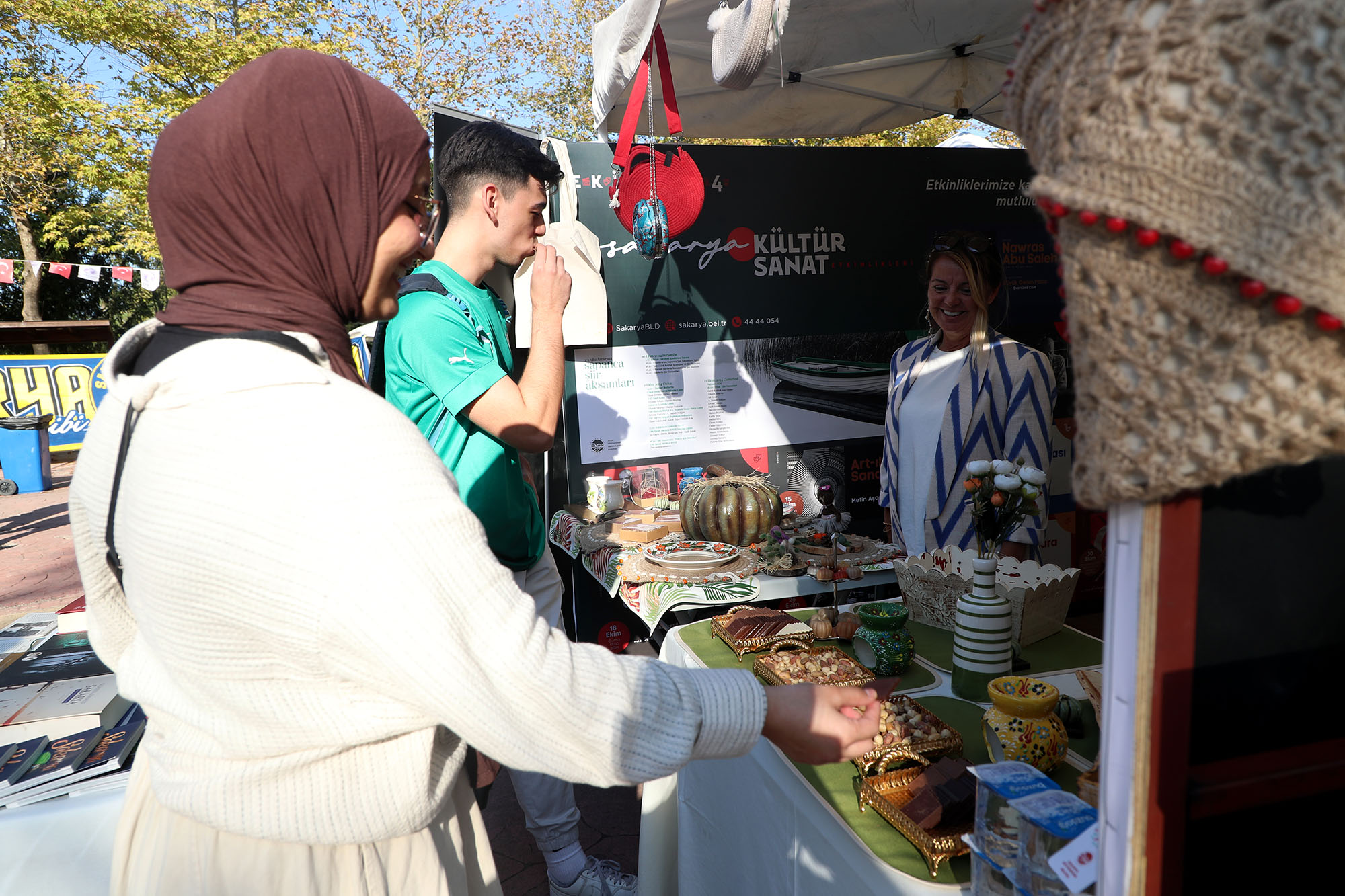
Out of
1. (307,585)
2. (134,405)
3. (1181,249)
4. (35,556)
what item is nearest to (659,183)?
(134,405)

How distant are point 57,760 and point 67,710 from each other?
0.21 metres

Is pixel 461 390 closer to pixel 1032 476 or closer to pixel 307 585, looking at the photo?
pixel 307 585

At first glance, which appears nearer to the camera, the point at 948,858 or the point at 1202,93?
the point at 1202,93

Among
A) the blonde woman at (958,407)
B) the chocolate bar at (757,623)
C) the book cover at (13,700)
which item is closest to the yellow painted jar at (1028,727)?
the chocolate bar at (757,623)

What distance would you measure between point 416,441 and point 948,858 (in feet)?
3.24

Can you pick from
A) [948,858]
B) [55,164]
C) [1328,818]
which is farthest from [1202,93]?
[55,164]

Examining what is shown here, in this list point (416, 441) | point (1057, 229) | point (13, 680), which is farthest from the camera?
point (13, 680)

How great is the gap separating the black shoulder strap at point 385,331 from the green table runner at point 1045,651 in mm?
1636

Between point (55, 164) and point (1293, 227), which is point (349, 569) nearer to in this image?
point (1293, 227)

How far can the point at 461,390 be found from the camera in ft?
6.84

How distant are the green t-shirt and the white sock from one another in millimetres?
1015

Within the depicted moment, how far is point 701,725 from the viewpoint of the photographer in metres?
0.98

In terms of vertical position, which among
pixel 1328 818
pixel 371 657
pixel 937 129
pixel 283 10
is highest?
pixel 283 10

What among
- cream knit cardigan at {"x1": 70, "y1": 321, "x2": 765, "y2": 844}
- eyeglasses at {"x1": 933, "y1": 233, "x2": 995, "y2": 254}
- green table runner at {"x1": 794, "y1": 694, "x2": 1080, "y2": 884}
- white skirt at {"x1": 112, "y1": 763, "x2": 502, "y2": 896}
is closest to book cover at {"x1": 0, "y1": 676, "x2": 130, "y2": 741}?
white skirt at {"x1": 112, "y1": 763, "x2": 502, "y2": 896}
